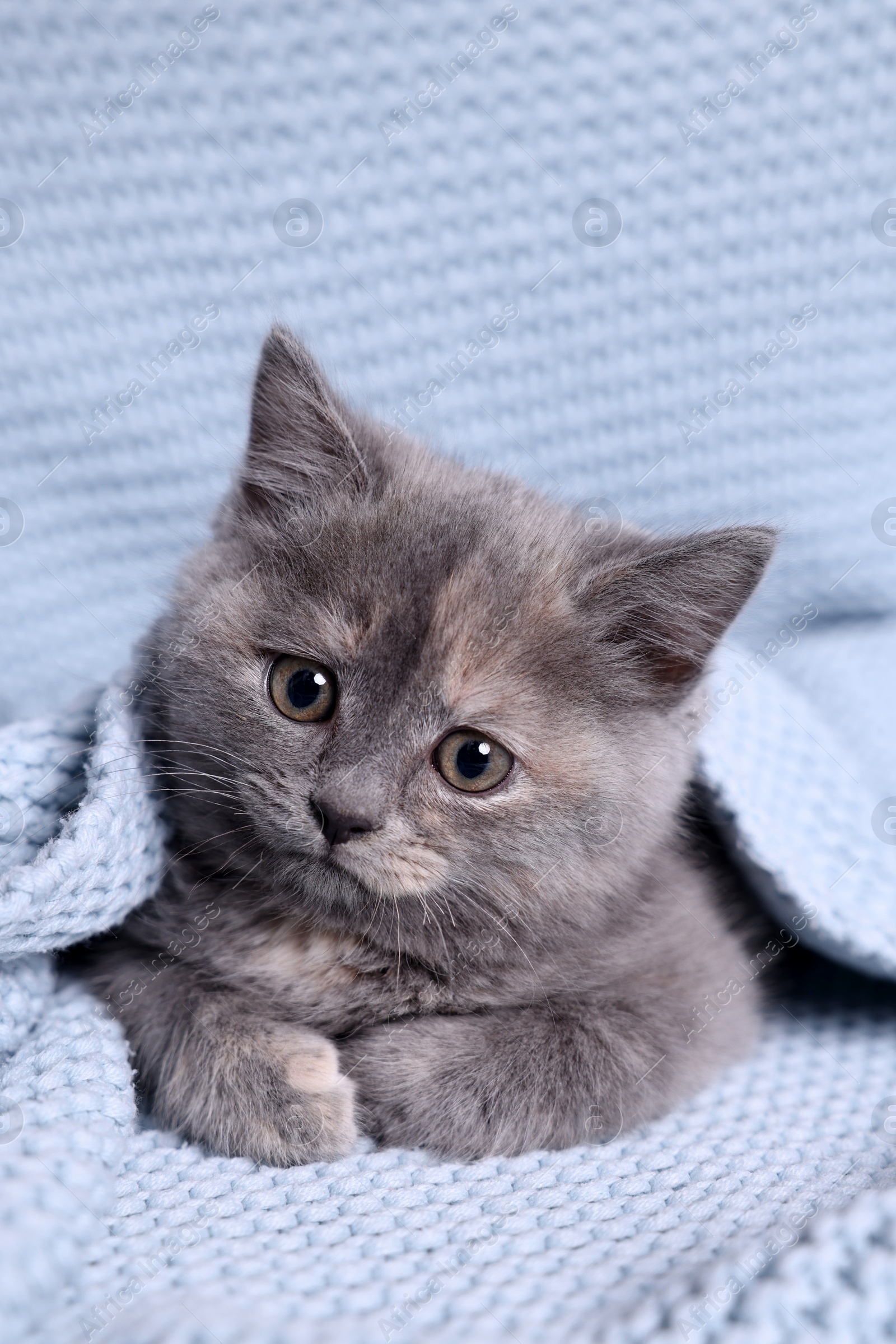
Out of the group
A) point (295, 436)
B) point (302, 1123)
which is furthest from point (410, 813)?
point (295, 436)

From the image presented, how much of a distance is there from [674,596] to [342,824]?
41 cm

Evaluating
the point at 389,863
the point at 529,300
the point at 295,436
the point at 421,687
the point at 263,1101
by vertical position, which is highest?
the point at 529,300

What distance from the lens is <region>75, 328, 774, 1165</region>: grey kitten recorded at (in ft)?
3.39

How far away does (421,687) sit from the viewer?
3.45 ft

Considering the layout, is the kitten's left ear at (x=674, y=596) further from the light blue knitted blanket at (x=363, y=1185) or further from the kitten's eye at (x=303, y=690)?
→ the kitten's eye at (x=303, y=690)

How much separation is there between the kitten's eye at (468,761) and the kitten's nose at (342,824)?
106 millimetres

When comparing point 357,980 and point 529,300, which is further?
point 529,300

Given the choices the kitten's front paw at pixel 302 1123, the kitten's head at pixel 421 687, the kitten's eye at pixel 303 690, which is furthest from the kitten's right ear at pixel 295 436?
the kitten's front paw at pixel 302 1123

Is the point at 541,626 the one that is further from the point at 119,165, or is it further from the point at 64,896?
the point at 119,165

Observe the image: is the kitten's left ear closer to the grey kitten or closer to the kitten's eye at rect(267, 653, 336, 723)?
the grey kitten

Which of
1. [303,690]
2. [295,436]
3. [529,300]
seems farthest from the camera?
[529,300]

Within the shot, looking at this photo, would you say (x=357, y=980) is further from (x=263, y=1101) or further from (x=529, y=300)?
(x=529, y=300)

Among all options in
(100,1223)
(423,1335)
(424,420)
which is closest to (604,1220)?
(423,1335)

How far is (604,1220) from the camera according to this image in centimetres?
96
